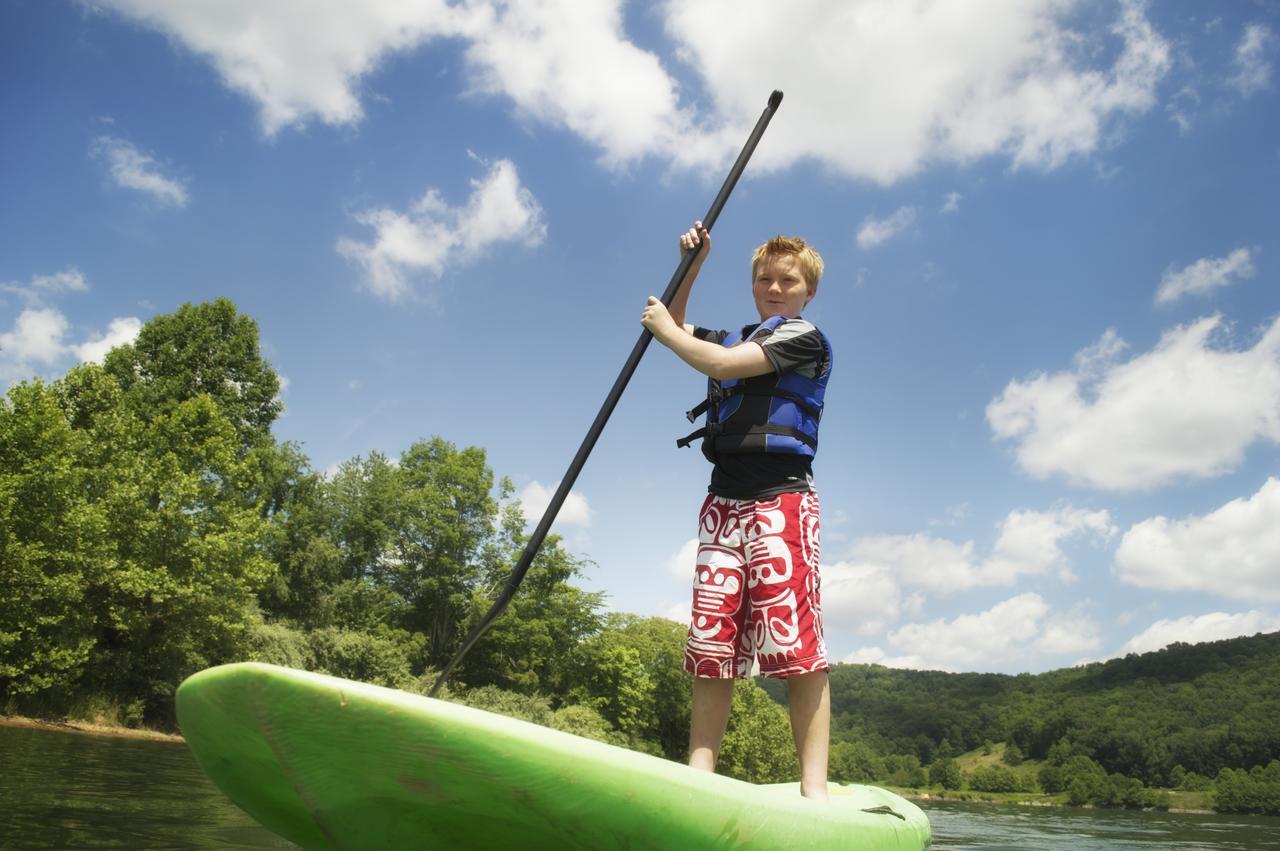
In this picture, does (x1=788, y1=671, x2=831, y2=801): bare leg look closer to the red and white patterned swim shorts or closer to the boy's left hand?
the red and white patterned swim shorts

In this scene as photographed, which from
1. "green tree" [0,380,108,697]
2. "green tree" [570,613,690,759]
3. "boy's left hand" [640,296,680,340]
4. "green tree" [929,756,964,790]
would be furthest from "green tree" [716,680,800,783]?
"green tree" [929,756,964,790]

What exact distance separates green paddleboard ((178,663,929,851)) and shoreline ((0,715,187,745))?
14280 millimetres

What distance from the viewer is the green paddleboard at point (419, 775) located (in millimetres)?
1393

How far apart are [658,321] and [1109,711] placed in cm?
11116

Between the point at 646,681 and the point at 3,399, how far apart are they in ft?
86.1

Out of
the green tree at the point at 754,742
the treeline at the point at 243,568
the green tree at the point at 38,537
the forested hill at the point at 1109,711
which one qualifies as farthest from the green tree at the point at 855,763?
the green tree at the point at 38,537

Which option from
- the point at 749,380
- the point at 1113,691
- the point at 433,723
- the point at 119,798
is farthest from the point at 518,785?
the point at 1113,691

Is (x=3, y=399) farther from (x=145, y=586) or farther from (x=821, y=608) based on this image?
(x=821, y=608)

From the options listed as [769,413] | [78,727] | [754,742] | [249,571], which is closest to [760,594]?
[769,413]

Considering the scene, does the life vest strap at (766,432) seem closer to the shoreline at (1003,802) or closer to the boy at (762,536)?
the boy at (762,536)

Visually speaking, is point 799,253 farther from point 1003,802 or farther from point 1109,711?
point 1109,711

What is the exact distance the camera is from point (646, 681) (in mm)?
35250

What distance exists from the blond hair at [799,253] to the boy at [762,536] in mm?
306

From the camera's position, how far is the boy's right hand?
3.22 metres
